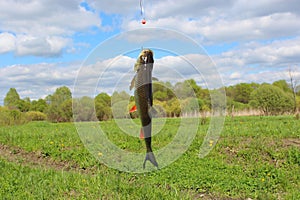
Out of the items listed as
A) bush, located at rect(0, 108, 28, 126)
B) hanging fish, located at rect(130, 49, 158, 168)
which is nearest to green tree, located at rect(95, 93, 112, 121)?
hanging fish, located at rect(130, 49, 158, 168)

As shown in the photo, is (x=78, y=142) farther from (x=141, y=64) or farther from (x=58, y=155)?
(x=141, y=64)

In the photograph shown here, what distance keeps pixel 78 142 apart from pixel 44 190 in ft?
14.4

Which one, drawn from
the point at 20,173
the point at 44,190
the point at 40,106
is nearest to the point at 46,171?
the point at 20,173

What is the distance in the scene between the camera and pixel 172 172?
701 centimetres

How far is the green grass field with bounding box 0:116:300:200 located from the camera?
568 cm

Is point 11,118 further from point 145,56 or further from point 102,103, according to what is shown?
point 145,56

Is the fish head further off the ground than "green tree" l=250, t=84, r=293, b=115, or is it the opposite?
"green tree" l=250, t=84, r=293, b=115

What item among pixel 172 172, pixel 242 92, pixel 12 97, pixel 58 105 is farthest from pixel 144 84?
pixel 242 92

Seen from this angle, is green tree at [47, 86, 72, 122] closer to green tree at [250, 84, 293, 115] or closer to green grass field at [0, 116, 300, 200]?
green tree at [250, 84, 293, 115]

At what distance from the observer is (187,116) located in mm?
11336

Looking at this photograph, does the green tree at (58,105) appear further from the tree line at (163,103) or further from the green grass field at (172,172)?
the green grass field at (172,172)

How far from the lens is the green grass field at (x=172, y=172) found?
18.6 ft

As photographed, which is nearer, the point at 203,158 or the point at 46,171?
the point at 46,171

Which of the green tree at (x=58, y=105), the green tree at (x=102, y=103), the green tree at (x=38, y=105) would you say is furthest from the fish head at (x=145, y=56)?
the green tree at (x=38, y=105)
